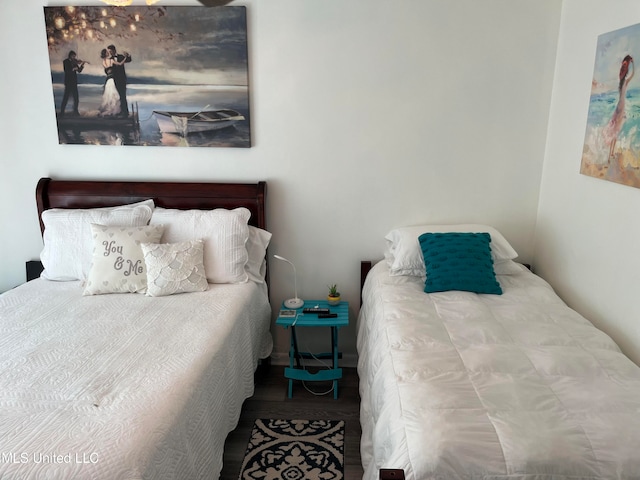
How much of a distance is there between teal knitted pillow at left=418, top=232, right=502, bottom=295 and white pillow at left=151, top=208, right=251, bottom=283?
1.01 meters

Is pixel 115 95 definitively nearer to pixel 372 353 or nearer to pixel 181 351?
pixel 181 351

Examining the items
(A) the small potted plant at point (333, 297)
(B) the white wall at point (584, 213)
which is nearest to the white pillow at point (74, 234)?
(A) the small potted plant at point (333, 297)

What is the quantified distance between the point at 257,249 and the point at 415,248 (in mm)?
924

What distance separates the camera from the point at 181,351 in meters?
1.90

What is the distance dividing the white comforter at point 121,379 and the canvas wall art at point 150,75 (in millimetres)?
963

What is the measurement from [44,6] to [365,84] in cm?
191

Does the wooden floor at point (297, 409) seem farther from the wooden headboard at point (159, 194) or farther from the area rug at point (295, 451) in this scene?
the wooden headboard at point (159, 194)

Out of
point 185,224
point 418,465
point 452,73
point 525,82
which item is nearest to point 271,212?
point 185,224

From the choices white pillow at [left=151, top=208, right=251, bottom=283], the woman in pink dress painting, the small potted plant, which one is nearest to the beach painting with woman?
the woman in pink dress painting

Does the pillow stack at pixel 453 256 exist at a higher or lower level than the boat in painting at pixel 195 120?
lower

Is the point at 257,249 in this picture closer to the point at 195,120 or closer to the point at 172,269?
the point at 172,269

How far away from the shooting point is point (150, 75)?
277cm

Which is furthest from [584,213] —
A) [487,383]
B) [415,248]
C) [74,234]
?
[74,234]

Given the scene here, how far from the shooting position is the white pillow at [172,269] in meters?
2.46
